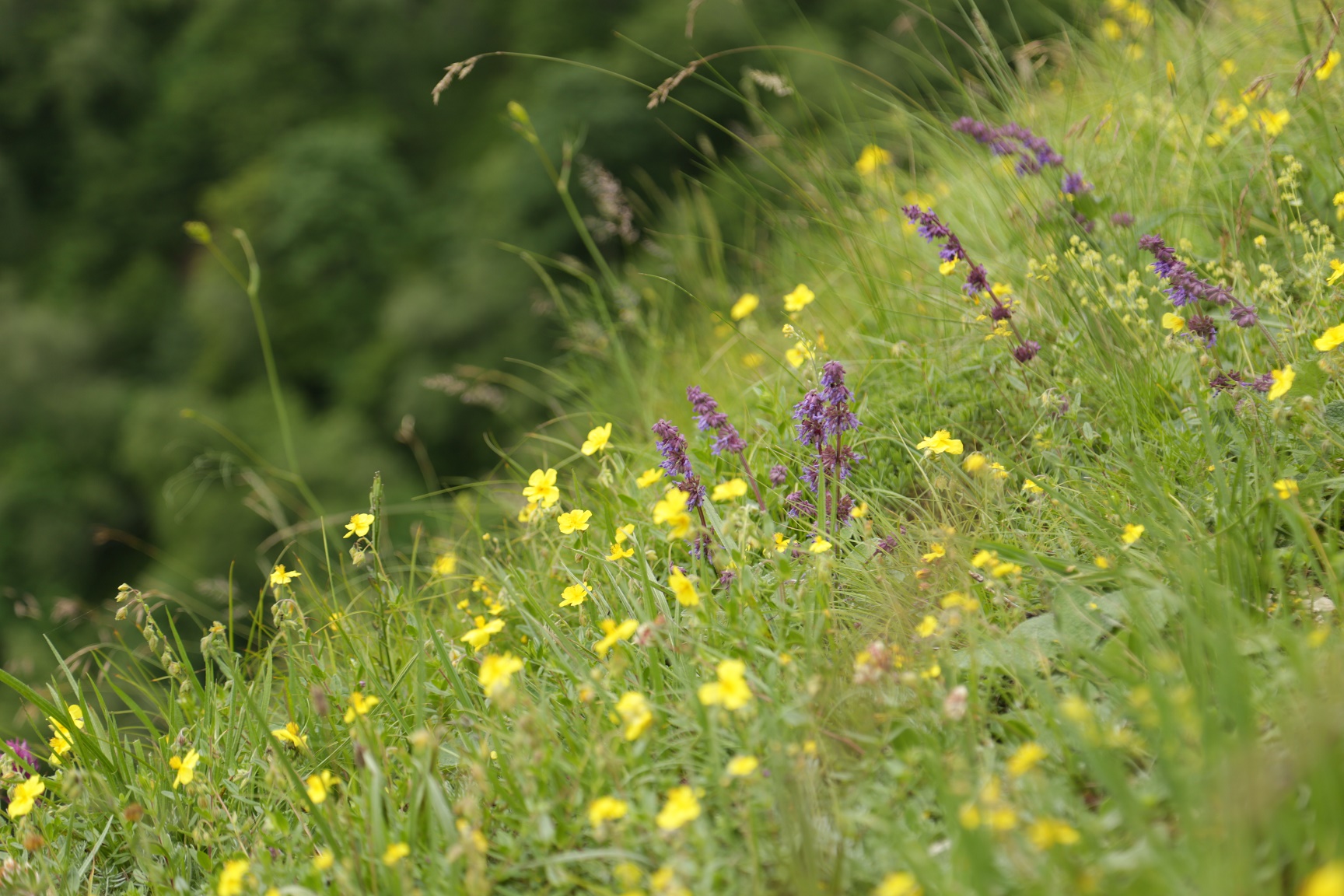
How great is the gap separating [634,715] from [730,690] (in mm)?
151

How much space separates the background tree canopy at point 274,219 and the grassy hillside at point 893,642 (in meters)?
14.2

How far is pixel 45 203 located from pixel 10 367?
10.9 meters

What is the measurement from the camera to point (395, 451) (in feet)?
72.0

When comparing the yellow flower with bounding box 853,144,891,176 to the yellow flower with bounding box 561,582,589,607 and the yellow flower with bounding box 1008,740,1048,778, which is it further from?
the yellow flower with bounding box 1008,740,1048,778

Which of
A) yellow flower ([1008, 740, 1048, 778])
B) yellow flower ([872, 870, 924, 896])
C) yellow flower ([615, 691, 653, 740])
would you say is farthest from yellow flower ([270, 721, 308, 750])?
yellow flower ([1008, 740, 1048, 778])

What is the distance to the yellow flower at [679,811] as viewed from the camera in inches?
38.4

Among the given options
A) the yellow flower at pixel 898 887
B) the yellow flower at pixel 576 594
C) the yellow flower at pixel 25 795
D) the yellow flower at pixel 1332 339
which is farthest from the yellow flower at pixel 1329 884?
the yellow flower at pixel 25 795

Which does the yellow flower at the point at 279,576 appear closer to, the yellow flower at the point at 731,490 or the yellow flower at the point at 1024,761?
the yellow flower at the point at 731,490

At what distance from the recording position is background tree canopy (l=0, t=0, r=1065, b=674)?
2062cm

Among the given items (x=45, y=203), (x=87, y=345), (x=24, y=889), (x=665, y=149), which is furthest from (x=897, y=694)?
(x=45, y=203)

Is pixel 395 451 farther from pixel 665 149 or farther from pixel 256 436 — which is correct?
pixel 665 149

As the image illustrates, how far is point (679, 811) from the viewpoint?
3.27 ft

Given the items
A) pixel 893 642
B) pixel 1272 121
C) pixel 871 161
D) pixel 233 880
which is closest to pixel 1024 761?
pixel 893 642

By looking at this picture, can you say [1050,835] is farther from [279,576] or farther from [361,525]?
[279,576]
